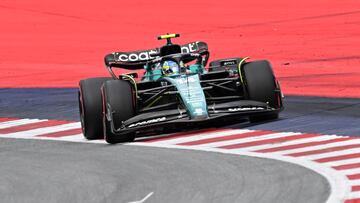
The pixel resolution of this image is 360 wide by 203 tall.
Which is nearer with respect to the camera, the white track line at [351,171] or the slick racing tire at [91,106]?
the white track line at [351,171]

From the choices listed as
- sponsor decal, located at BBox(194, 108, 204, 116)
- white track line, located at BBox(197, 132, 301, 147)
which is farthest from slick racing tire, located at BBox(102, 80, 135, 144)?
white track line, located at BBox(197, 132, 301, 147)

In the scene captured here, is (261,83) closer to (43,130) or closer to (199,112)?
(199,112)

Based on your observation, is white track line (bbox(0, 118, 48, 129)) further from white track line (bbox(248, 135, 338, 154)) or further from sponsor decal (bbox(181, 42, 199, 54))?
white track line (bbox(248, 135, 338, 154))

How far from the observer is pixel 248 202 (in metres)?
13.6

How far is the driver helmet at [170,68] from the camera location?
21266 mm

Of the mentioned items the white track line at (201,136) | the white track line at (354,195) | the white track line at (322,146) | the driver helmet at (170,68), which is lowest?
the white track line at (201,136)

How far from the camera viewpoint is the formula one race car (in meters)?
19.9

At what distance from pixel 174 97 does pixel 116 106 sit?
132 cm

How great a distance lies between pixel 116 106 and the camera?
19891mm

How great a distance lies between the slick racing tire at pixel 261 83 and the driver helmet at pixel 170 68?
1.25 m

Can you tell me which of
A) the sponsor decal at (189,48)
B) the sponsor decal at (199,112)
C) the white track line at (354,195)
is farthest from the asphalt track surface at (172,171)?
the sponsor decal at (189,48)

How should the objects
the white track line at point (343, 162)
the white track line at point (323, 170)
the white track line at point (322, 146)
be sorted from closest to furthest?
the white track line at point (323, 170)
the white track line at point (343, 162)
the white track line at point (322, 146)

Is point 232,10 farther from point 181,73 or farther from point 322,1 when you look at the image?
point 181,73

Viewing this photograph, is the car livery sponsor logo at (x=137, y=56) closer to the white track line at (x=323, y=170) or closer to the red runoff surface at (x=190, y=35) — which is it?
the white track line at (x=323, y=170)
